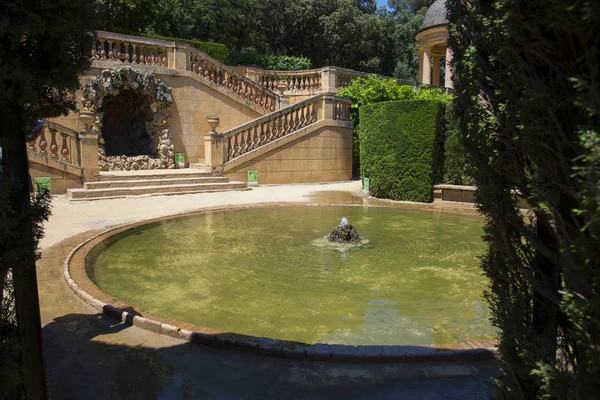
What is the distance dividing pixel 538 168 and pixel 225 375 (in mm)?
2929

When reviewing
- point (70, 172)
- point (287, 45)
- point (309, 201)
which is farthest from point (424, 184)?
point (287, 45)

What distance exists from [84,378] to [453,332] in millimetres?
3514

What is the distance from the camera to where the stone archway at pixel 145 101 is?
17703 millimetres

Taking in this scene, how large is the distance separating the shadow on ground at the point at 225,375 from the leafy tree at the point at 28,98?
76 cm

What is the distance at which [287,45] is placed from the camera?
42.5 m

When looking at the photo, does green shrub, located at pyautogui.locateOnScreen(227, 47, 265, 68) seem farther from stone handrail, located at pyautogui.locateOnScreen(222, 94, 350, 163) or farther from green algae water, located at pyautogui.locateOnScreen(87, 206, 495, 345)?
green algae water, located at pyautogui.locateOnScreen(87, 206, 495, 345)

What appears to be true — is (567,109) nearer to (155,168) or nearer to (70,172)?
(70,172)

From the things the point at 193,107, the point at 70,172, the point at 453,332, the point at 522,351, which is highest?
the point at 193,107

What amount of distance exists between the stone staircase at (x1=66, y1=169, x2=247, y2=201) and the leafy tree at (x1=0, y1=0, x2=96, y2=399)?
1149cm

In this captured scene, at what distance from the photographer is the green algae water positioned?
5.02m

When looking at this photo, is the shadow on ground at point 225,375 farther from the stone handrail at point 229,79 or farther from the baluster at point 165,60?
the stone handrail at point 229,79

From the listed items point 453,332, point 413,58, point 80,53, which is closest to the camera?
point 80,53

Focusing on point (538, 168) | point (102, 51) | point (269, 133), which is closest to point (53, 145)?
point (102, 51)

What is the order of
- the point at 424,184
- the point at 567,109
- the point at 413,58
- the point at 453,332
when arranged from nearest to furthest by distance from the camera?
the point at 567,109, the point at 453,332, the point at 424,184, the point at 413,58
